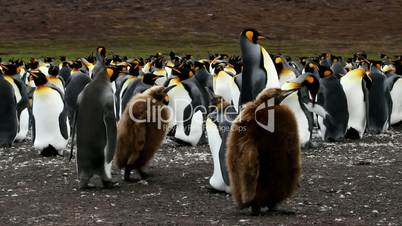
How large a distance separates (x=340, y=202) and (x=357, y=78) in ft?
14.8

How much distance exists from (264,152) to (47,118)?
4.28 m

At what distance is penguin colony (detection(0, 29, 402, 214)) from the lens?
4973mm

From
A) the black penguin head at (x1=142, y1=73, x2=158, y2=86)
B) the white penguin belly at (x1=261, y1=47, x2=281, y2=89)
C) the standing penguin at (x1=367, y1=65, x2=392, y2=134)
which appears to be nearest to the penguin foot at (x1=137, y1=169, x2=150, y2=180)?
the white penguin belly at (x1=261, y1=47, x2=281, y2=89)

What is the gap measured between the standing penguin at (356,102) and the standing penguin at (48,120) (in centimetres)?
394

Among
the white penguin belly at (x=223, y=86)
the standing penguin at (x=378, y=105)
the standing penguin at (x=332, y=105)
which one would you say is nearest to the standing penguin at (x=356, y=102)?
the standing penguin at (x=332, y=105)

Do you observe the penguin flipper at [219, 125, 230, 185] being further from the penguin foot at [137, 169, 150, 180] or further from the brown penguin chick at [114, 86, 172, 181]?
the penguin foot at [137, 169, 150, 180]

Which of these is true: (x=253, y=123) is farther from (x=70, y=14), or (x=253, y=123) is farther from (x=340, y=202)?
(x=70, y=14)

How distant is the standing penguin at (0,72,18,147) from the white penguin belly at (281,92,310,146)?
3.73 metres

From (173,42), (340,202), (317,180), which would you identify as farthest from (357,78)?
(173,42)

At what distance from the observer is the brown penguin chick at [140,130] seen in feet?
21.4

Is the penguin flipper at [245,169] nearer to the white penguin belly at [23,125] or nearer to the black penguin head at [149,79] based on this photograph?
the black penguin head at [149,79]

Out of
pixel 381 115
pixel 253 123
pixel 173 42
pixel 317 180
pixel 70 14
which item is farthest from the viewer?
pixel 70 14

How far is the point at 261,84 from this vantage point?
23.7 ft

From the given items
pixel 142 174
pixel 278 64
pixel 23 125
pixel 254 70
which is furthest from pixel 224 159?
pixel 23 125
